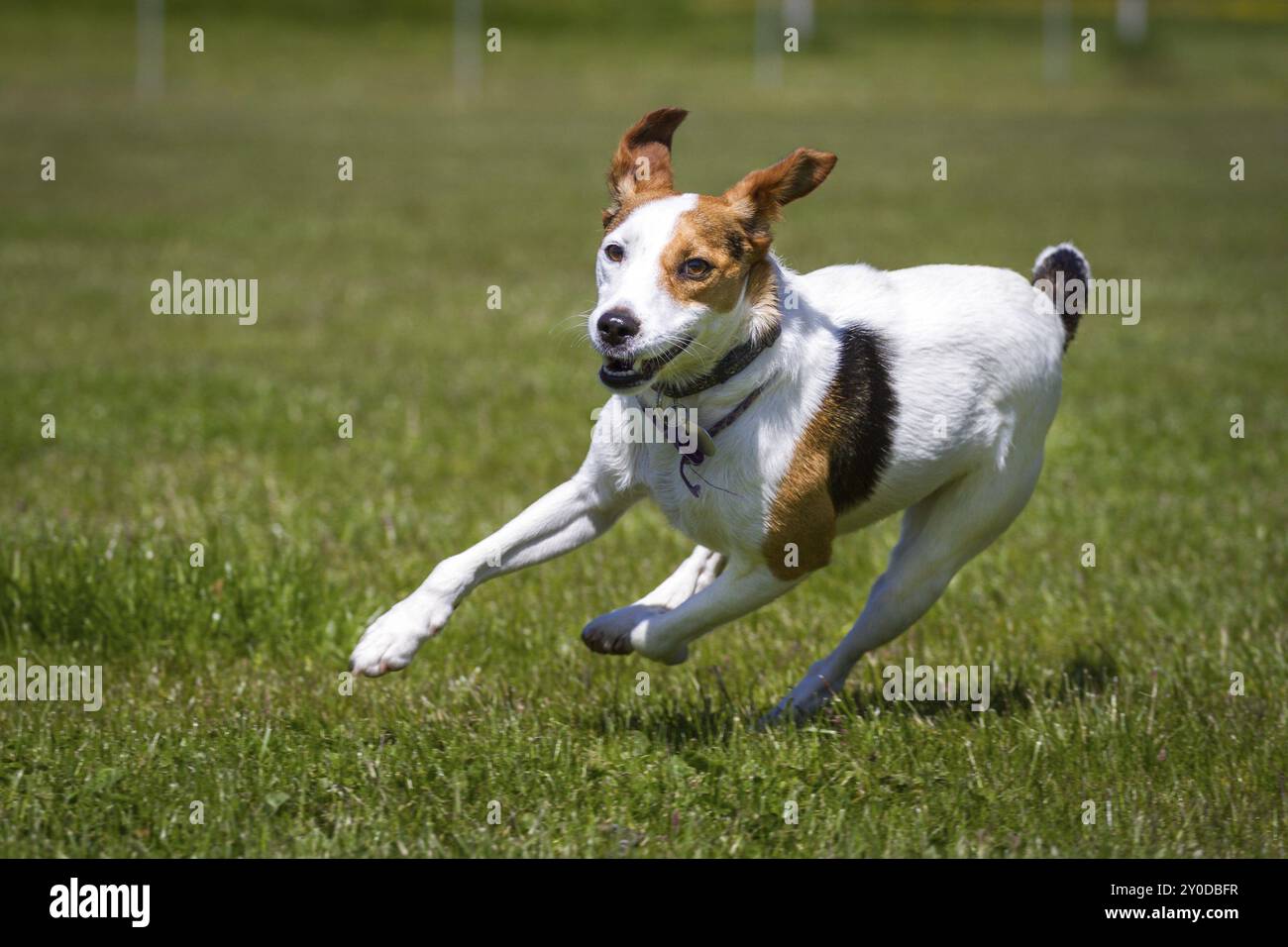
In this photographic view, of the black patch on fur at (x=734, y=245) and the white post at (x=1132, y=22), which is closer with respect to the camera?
the black patch on fur at (x=734, y=245)

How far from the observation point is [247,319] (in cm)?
1293

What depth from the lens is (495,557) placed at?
455 centimetres

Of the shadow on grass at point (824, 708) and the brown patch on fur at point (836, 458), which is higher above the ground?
the brown patch on fur at point (836, 458)

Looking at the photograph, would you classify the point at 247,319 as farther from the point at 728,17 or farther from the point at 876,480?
the point at 728,17

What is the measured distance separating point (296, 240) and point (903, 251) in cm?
688

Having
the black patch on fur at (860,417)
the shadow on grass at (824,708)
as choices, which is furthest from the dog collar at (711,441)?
the shadow on grass at (824,708)

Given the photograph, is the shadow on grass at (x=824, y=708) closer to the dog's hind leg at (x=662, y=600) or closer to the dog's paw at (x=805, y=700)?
the dog's paw at (x=805, y=700)

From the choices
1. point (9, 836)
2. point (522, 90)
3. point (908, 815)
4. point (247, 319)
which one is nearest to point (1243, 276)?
point (247, 319)

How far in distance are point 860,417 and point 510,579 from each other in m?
2.44

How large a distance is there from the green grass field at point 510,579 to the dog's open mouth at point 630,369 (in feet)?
3.73

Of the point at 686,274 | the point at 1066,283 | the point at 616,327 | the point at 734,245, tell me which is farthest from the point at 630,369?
the point at 1066,283

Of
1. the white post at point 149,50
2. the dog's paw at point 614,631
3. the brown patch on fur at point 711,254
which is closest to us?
the brown patch on fur at point 711,254

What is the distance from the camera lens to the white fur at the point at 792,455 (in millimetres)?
4430

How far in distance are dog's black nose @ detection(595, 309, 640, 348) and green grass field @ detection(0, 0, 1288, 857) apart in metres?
1.26
